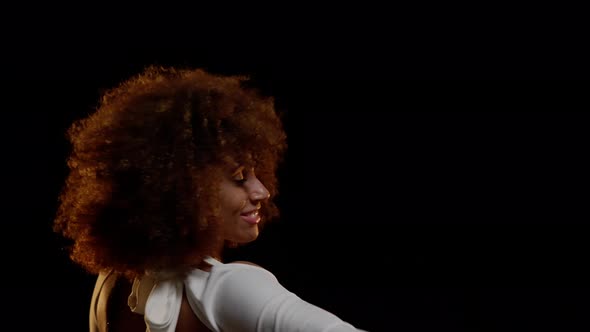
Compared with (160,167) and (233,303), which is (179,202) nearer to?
(160,167)

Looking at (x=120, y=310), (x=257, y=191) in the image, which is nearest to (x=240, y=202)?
(x=257, y=191)

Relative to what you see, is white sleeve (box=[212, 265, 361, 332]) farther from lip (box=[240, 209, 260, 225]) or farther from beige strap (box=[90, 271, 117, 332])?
beige strap (box=[90, 271, 117, 332])

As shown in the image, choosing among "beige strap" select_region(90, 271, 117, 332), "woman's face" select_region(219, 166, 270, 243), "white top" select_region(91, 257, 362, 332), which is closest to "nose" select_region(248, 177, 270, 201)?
"woman's face" select_region(219, 166, 270, 243)

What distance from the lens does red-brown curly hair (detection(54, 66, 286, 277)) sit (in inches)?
69.9

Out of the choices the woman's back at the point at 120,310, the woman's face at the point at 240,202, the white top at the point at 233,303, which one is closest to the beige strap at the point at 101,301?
the woman's back at the point at 120,310

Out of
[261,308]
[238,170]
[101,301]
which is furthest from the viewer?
[101,301]

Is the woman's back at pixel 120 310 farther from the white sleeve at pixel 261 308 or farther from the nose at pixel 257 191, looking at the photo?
the nose at pixel 257 191

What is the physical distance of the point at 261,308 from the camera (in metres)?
1.70

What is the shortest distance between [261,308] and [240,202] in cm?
23

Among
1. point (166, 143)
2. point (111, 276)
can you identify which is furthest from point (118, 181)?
point (111, 276)

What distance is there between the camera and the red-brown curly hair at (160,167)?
178 cm

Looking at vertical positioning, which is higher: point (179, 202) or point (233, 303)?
point (179, 202)

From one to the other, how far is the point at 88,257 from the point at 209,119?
1.16 ft

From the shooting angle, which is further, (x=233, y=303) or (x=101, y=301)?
(x=101, y=301)
